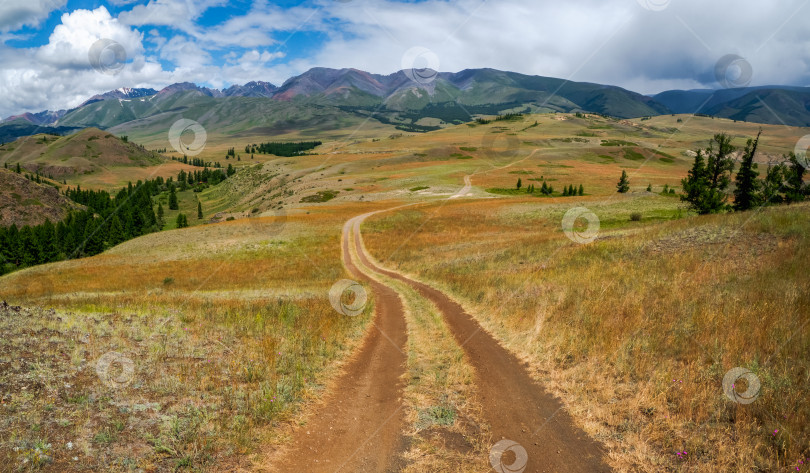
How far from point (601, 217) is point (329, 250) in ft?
128

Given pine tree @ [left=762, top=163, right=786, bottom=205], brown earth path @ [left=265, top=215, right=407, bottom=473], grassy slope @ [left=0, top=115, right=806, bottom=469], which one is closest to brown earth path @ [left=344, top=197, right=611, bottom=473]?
grassy slope @ [left=0, top=115, right=806, bottom=469]

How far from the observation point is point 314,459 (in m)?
6.99

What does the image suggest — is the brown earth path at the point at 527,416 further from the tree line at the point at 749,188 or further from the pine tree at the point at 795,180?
the pine tree at the point at 795,180

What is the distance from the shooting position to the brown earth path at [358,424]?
6871 millimetres

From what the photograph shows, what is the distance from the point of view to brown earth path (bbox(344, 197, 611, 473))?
6840 mm

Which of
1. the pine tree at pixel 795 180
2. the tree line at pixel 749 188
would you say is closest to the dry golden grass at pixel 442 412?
the tree line at pixel 749 188

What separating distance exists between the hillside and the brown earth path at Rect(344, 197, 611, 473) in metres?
211

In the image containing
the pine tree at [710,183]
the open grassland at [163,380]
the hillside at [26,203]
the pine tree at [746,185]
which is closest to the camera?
the open grassland at [163,380]

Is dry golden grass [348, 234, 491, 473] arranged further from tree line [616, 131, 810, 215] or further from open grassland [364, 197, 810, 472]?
tree line [616, 131, 810, 215]

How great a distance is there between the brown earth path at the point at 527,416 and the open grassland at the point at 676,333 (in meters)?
0.38

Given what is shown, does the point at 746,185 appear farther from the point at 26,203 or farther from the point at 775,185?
the point at 26,203

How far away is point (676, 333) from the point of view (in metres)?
10.5

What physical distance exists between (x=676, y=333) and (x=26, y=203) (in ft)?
769

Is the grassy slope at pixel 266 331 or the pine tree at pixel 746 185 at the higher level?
the pine tree at pixel 746 185
